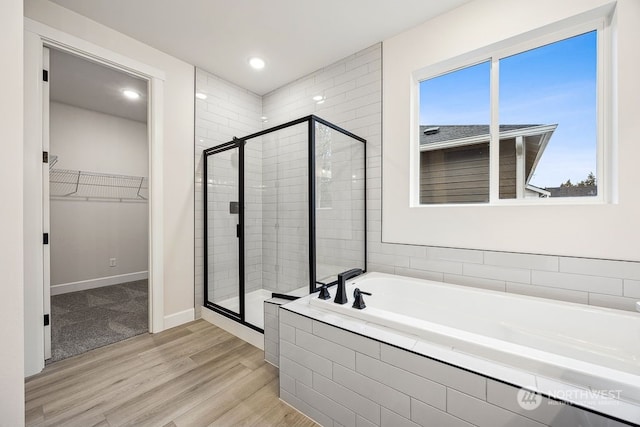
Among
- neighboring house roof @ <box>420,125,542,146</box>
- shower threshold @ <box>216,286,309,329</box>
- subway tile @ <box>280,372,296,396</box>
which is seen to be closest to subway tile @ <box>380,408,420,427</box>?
subway tile @ <box>280,372,296,396</box>

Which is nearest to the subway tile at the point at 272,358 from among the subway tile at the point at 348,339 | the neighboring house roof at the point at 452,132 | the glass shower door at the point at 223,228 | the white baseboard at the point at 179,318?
the subway tile at the point at 348,339

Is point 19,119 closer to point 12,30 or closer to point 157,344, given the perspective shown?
point 12,30

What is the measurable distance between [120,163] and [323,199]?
12.7 ft

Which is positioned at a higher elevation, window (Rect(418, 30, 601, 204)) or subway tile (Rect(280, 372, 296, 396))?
window (Rect(418, 30, 601, 204))

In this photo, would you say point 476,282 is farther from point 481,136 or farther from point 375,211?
point 481,136

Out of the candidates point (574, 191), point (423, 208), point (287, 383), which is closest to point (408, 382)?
point (287, 383)

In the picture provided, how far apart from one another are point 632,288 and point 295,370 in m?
2.01

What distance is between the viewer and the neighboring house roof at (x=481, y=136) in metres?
1.88

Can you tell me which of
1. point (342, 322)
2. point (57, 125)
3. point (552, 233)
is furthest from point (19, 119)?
point (57, 125)

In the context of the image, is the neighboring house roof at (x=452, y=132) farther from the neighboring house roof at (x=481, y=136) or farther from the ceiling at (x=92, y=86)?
the ceiling at (x=92, y=86)

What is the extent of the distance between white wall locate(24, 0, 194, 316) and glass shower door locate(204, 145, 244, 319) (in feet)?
0.60

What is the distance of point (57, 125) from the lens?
3.63 metres

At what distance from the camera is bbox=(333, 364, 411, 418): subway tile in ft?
3.71
